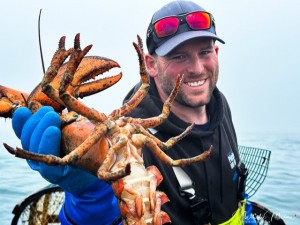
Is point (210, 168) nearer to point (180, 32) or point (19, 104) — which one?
point (180, 32)

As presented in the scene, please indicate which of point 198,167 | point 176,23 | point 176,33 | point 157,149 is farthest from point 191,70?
point 157,149

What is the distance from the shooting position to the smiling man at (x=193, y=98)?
11.9ft

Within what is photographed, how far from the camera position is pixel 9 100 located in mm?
2771

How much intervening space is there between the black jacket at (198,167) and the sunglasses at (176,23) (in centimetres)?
57

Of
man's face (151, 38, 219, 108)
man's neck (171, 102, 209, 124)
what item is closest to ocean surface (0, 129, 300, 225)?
man's neck (171, 102, 209, 124)

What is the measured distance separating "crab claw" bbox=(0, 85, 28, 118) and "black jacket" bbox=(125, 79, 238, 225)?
1.14 m

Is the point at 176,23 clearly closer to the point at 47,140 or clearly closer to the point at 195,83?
the point at 195,83

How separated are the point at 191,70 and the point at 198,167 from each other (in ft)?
3.20

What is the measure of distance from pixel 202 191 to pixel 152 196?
5.15ft

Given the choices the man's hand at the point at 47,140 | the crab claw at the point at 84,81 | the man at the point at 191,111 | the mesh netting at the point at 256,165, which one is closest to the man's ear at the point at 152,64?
the man at the point at 191,111

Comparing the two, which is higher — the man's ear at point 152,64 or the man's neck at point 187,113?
the man's ear at point 152,64

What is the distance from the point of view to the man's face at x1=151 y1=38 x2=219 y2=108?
381 cm

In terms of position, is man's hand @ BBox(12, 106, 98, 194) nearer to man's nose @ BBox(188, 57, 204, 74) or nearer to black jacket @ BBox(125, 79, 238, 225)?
black jacket @ BBox(125, 79, 238, 225)

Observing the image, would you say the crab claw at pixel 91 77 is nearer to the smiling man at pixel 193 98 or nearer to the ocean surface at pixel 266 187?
the smiling man at pixel 193 98
